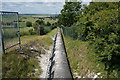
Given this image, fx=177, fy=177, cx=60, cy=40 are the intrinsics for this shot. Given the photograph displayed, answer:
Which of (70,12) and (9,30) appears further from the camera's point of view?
(70,12)

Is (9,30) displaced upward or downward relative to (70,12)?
downward

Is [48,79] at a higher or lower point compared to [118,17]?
lower

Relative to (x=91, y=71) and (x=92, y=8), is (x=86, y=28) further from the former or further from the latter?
(x=91, y=71)

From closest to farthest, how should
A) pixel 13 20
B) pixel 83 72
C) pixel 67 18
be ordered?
1. pixel 83 72
2. pixel 13 20
3. pixel 67 18

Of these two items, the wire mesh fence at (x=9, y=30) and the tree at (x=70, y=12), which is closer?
the wire mesh fence at (x=9, y=30)

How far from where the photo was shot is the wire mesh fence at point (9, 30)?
6387mm

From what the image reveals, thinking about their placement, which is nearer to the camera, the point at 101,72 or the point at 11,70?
the point at 101,72

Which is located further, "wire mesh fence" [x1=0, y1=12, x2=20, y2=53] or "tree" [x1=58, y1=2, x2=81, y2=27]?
"tree" [x1=58, y1=2, x2=81, y2=27]

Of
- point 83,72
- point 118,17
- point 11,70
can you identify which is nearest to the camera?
point 118,17

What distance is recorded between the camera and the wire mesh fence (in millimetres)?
6387

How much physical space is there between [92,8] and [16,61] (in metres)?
4.29

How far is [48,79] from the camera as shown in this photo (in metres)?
5.62

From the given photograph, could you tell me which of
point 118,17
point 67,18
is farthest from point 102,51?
point 67,18

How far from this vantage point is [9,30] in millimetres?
7277
